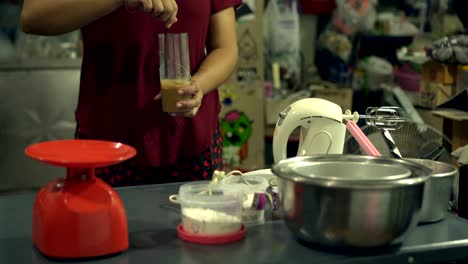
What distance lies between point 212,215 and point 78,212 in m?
0.25

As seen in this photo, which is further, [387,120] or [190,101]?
[190,101]

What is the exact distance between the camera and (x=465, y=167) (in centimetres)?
191

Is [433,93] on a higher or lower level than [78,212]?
lower

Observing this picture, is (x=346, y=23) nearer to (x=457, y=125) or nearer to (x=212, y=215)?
(x=457, y=125)

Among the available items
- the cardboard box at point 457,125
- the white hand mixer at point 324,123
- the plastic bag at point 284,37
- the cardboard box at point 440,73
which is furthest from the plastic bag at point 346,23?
the white hand mixer at point 324,123

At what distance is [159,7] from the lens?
5.35 ft

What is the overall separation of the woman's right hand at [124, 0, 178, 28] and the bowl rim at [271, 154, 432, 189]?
47cm

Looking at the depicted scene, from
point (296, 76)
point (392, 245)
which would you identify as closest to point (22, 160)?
point (296, 76)

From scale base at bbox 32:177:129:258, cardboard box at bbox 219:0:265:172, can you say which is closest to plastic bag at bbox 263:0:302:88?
cardboard box at bbox 219:0:265:172

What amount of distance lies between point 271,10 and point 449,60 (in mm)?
1461

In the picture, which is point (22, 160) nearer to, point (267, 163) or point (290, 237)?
point (267, 163)

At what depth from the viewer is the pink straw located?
1599 mm

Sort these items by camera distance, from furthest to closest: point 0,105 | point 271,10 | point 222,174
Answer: point 271,10
point 0,105
point 222,174

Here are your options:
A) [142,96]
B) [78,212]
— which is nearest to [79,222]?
[78,212]
